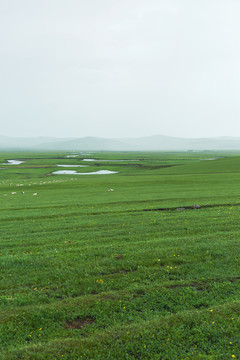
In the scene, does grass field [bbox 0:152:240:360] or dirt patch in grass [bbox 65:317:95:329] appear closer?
grass field [bbox 0:152:240:360]

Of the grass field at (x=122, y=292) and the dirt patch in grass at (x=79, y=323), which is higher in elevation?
the grass field at (x=122, y=292)

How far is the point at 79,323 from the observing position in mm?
7902

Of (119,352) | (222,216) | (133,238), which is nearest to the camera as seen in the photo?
(119,352)

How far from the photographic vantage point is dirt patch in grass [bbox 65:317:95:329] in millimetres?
7754

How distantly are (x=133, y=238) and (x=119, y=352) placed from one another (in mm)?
9259

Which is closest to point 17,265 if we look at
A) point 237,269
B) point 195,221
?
point 237,269

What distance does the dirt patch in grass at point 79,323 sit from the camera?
25.4 ft

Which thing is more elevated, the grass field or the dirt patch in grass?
the grass field

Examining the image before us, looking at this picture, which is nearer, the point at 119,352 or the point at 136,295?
the point at 119,352

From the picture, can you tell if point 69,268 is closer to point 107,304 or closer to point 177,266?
point 107,304

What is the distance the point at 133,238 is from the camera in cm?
1574

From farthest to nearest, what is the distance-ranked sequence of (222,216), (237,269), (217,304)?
(222,216), (237,269), (217,304)

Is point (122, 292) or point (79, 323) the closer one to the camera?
point (79, 323)

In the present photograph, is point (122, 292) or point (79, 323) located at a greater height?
point (122, 292)
